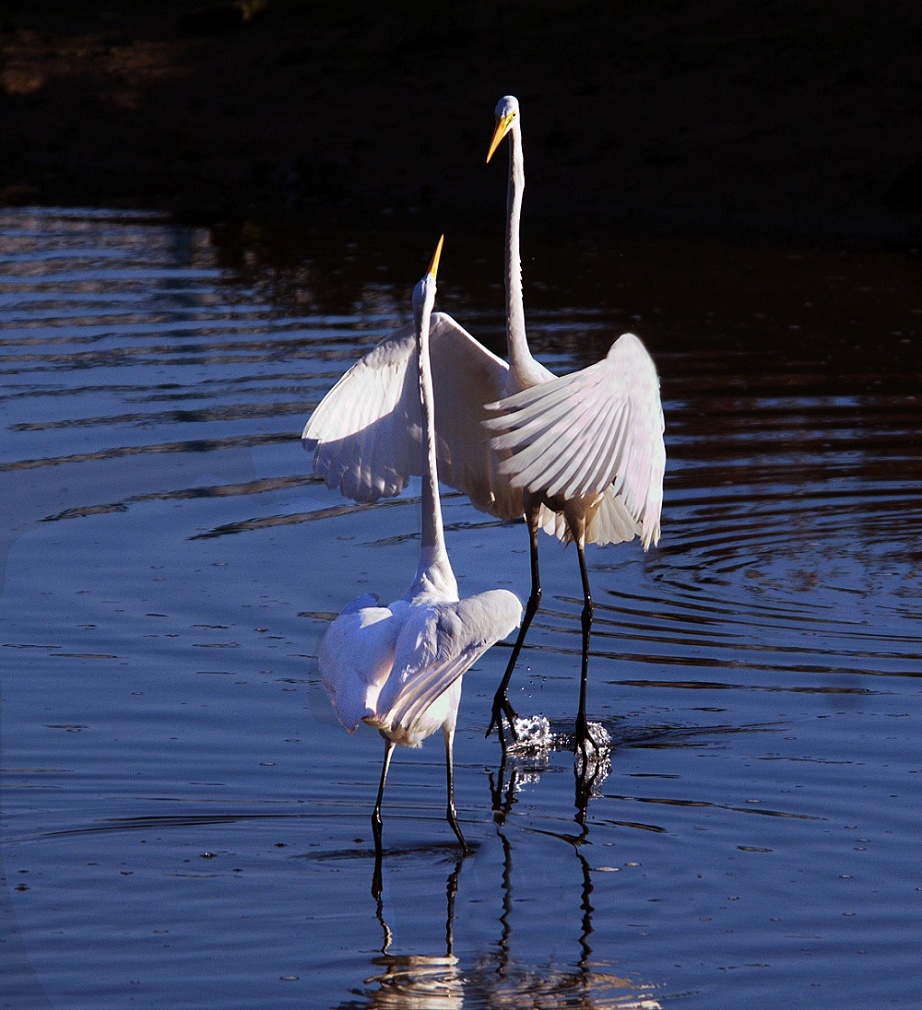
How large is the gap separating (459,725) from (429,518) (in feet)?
4.50

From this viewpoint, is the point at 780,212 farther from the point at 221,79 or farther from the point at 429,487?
the point at 429,487

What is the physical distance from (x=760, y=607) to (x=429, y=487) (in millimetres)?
2735

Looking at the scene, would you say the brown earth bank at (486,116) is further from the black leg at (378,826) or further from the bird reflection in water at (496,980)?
the bird reflection in water at (496,980)

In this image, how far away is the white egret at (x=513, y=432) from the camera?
19.5 feet

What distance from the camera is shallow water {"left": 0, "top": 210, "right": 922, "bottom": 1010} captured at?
4902 mm

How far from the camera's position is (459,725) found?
6.88 meters

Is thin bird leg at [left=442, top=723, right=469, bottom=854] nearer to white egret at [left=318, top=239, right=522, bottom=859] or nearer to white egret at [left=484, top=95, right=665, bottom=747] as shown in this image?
white egret at [left=318, top=239, right=522, bottom=859]

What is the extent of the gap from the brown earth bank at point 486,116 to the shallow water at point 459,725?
296 inches

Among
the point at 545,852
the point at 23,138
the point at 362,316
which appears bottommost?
the point at 545,852

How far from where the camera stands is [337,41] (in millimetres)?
29750

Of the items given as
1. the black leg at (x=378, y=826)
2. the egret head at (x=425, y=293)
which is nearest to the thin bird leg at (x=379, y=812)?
the black leg at (x=378, y=826)

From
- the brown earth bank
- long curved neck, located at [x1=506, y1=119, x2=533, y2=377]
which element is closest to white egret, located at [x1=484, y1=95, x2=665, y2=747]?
long curved neck, located at [x1=506, y1=119, x2=533, y2=377]

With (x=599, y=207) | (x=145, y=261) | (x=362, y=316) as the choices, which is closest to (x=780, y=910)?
(x=362, y=316)

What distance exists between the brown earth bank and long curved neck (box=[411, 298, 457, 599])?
1450 centimetres
